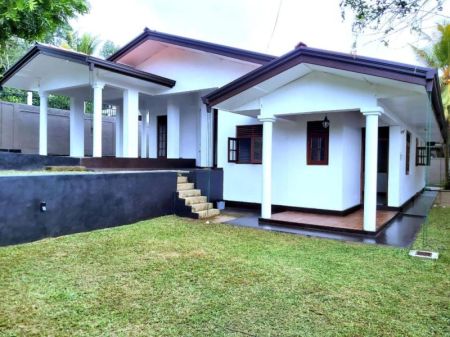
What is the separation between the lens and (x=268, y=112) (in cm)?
873

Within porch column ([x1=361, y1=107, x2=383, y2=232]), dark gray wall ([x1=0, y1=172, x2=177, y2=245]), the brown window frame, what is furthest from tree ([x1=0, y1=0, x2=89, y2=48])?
the brown window frame

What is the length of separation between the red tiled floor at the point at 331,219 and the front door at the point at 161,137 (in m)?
6.68

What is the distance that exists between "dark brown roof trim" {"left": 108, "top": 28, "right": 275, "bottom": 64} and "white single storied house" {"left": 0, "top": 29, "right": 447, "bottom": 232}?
0.11ft

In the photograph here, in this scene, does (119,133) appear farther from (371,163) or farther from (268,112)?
(371,163)

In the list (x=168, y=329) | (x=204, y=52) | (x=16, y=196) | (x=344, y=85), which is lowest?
(x=168, y=329)

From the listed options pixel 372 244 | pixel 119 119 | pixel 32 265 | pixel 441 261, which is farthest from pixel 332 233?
pixel 119 119

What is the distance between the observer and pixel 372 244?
22.1ft

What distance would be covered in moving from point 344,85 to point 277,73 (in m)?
1.46

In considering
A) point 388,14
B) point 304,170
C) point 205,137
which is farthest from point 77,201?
point 388,14

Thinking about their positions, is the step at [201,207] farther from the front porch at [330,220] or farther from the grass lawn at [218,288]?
the grass lawn at [218,288]

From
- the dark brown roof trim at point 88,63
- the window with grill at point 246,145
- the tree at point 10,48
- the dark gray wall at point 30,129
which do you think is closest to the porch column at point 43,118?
the dark brown roof trim at point 88,63

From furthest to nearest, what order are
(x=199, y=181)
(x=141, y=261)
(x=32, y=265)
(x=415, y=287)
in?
(x=199, y=181) → (x=141, y=261) → (x=32, y=265) → (x=415, y=287)

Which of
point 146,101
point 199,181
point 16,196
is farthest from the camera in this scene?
point 146,101

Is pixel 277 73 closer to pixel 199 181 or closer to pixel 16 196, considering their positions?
pixel 199 181
